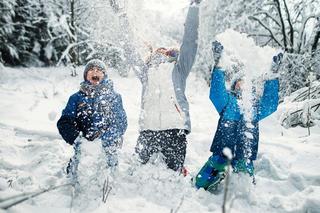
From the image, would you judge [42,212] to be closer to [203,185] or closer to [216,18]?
[203,185]

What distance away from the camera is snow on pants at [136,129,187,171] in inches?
145

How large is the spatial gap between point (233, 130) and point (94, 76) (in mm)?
1456

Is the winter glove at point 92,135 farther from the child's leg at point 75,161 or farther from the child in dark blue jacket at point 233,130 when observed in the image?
the child in dark blue jacket at point 233,130

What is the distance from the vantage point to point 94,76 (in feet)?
11.8

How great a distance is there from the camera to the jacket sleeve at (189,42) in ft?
12.0

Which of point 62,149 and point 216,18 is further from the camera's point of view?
point 216,18

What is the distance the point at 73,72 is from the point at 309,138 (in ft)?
29.9

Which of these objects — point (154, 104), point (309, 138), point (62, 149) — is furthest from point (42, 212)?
point (309, 138)

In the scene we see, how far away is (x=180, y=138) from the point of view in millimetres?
3693

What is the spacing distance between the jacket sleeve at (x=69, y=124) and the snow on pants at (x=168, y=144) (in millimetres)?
679

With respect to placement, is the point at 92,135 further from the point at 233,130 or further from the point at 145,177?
the point at 233,130

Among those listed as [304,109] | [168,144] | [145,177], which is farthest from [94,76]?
[304,109]

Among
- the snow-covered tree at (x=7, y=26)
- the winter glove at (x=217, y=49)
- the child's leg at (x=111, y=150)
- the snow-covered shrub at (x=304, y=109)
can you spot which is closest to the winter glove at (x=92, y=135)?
the child's leg at (x=111, y=150)

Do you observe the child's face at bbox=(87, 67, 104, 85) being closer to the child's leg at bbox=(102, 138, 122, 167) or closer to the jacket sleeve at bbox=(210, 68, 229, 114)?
the child's leg at bbox=(102, 138, 122, 167)
